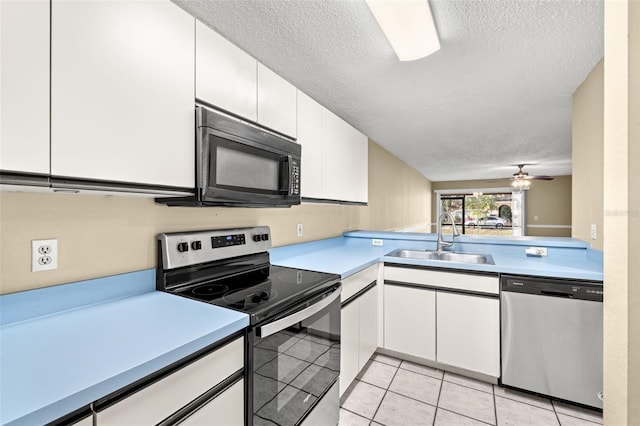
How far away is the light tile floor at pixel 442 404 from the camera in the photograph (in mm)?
1686

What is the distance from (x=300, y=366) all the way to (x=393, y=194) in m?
4.38

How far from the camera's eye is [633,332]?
16.5 inches

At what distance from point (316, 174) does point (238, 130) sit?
31.7 inches

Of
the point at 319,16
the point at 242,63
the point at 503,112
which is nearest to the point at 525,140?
the point at 503,112

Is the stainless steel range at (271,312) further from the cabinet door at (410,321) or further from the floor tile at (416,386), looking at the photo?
the cabinet door at (410,321)

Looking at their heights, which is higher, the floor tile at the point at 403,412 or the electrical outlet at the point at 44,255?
the electrical outlet at the point at 44,255

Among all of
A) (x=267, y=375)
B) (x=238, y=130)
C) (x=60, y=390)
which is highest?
(x=238, y=130)

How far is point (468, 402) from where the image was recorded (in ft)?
6.04

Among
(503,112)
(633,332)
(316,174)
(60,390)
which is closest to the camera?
(633,332)

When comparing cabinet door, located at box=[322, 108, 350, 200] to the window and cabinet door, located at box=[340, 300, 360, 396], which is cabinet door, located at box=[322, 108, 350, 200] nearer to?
cabinet door, located at box=[340, 300, 360, 396]

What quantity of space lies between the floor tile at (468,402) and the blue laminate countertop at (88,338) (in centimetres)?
162

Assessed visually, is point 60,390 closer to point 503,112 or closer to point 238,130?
point 238,130

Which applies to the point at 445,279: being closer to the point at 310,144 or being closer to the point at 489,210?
the point at 310,144

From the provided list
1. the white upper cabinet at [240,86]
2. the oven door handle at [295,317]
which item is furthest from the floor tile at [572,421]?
the white upper cabinet at [240,86]
